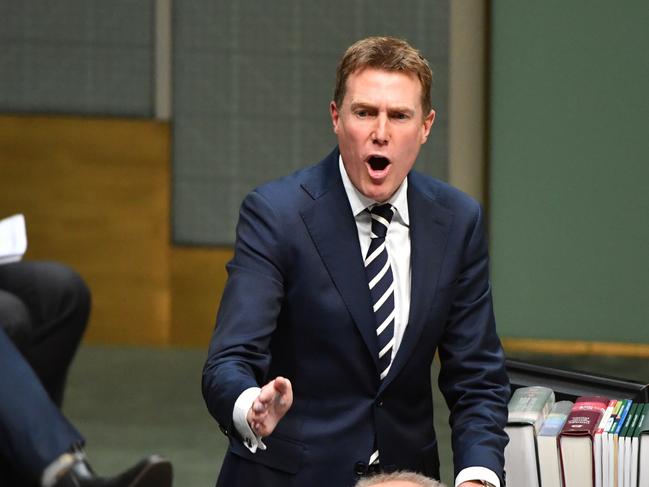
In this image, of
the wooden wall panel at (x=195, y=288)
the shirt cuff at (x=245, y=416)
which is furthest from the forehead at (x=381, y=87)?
the wooden wall panel at (x=195, y=288)

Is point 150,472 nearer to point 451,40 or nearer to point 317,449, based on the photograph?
point 317,449

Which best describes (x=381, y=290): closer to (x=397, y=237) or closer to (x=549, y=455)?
(x=397, y=237)

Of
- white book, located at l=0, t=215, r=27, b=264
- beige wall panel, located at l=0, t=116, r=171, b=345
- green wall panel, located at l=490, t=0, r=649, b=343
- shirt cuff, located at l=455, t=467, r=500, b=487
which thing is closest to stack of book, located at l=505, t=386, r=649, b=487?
shirt cuff, located at l=455, t=467, r=500, b=487

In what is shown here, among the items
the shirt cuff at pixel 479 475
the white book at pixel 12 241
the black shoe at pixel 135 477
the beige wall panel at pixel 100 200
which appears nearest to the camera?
the black shoe at pixel 135 477

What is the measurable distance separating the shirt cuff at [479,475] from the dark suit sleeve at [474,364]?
23 millimetres

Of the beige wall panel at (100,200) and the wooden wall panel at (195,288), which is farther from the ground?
the beige wall panel at (100,200)

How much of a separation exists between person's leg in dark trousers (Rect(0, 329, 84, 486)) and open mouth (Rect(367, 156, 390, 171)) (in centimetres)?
63

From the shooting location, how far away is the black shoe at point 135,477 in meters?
1.90

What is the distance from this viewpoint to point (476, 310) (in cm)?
221

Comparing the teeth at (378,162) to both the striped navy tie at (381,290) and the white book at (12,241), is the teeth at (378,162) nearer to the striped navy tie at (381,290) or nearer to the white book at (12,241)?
the striped navy tie at (381,290)

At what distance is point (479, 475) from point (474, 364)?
21cm

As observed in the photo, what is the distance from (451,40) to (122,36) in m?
1.40

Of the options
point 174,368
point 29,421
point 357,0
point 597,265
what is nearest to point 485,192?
point 597,265

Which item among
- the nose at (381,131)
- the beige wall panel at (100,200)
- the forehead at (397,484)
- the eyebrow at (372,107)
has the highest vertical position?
the eyebrow at (372,107)
